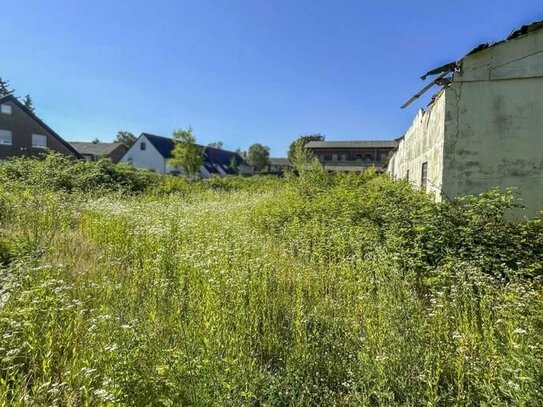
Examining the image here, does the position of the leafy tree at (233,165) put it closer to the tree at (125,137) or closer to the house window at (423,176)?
the tree at (125,137)

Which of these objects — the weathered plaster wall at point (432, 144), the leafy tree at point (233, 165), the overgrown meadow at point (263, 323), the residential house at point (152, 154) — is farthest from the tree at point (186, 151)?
the overgrown meadow at point (263, 323)

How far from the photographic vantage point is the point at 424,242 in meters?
6.05

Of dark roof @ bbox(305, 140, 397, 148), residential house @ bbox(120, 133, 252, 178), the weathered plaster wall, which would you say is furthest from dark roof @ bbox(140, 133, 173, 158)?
the weathered plaster wall

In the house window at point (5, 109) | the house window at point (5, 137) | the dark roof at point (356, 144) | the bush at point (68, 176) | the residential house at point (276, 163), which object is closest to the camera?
the bush at point (68, 176)

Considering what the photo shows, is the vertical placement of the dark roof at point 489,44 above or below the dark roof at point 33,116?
below

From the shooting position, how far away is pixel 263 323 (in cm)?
346

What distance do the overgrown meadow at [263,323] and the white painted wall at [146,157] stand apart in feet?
138

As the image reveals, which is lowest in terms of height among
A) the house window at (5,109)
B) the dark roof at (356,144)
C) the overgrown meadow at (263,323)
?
the overgrown meadow at (263,323)

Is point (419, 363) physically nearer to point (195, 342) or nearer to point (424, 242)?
point (195, 342)

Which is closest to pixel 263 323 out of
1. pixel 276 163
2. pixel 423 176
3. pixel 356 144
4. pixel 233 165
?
pixel 423 176

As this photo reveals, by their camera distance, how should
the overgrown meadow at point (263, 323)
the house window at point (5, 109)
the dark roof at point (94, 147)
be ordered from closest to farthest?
the overgrown meadow at point (263, 323)
the house window at point (5, 109)
the dark roof at point (94, 147)

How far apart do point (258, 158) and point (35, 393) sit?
67.3 m

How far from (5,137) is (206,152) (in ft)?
95.4

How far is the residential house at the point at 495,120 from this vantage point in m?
7.71
